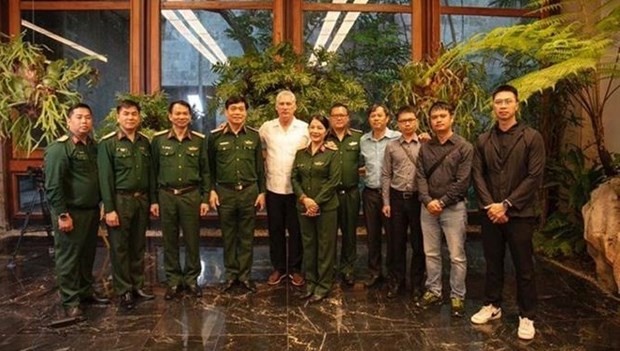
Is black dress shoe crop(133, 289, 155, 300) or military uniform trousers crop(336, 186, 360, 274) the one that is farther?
military uniform trousers crop(336, 186, 360, 274)

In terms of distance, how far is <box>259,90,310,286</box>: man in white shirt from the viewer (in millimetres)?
3697

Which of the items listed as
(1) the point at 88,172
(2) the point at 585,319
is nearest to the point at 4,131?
(1) the point at 88,172

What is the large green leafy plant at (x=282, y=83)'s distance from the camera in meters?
4.28

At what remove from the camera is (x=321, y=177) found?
11.3 feet

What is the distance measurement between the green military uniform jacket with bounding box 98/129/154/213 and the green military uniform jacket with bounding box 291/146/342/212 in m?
1.11

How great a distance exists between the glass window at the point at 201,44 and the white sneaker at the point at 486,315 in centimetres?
360

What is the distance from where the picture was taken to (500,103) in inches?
112

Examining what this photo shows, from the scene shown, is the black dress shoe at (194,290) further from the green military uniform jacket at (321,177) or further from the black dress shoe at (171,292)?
the green military uniform jacket at (321,177)

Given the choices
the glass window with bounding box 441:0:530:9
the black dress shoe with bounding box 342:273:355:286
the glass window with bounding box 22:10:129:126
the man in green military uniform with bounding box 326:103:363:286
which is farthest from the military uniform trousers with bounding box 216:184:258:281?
the glass window with bounding box 441:0:530:9

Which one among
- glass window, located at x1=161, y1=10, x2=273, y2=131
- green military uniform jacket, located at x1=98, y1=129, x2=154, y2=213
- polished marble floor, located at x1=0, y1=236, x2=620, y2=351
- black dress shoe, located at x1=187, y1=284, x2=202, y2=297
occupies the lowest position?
polished marble floor, located at x1=0, y1=236, x2=620, y2=351

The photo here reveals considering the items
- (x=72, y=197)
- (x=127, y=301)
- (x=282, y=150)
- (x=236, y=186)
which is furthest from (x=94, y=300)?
(x=282, y=150)

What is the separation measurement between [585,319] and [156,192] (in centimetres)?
304

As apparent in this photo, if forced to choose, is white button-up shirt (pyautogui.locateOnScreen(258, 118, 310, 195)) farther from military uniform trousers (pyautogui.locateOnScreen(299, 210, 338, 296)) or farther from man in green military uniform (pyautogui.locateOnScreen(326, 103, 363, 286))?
military uniform trousers (pyautogui.locateOnScreen(299, 210, 338, 296))

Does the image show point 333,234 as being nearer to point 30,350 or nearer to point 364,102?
point 364,102
